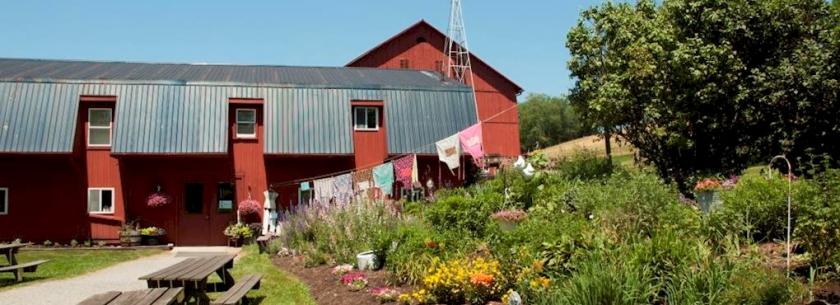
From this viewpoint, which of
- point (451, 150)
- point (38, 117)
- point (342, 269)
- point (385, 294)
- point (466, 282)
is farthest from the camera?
point (38, 117)

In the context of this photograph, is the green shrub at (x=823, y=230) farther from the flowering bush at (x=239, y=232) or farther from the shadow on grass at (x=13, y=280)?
the flowering bush at (x=239, y=232)

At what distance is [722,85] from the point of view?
17.3 metres

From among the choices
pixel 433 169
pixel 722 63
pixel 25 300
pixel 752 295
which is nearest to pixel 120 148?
pixel 433 169

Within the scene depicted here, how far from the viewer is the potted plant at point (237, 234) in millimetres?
22641

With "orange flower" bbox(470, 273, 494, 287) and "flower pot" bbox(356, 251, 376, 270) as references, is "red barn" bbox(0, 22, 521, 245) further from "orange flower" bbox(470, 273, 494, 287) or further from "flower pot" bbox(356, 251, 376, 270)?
"orange flower" bbox(470, 273, 494, 287)

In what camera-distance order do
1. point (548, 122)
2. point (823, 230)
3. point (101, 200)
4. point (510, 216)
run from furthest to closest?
point (548, 122)
point (101, 200)
point (510, 216)
point (823, 230)

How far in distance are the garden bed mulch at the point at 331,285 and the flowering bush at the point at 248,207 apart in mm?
9334

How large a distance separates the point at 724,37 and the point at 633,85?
2.80 m

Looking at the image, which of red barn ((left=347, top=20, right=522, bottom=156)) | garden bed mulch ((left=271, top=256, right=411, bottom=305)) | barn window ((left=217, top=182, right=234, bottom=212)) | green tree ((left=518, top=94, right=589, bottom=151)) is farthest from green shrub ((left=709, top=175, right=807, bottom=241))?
green tree ((left=518, top=94, right=589, bottom=151))

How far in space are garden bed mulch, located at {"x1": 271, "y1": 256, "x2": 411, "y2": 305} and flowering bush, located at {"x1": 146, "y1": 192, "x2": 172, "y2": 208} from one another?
10.2 meters

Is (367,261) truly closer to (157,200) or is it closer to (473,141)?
(473,141)

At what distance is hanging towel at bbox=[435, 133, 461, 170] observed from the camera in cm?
2122

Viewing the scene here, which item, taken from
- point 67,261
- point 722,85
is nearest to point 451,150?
point 722,85

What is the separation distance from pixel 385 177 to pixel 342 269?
8975 mm
